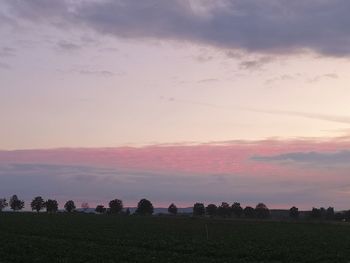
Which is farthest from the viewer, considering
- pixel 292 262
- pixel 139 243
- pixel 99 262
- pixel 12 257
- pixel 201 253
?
pixel 139 243

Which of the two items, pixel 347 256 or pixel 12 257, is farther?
pixel 347 256

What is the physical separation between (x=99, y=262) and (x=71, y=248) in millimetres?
8558

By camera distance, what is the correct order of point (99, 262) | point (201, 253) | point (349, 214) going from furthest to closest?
point (349, 214) → point (201, 253) → point (99, 262)

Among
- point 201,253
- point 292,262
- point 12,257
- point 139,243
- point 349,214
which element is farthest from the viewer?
point 349,214

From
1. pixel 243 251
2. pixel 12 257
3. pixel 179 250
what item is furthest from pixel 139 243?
pixel 12 257

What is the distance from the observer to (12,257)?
95.7ft

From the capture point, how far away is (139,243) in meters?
42.8

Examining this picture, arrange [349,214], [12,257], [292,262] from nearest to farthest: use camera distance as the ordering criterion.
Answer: [12,257]
[292,262]
[349,214]

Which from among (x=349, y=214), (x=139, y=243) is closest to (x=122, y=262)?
(x=139, y=243)

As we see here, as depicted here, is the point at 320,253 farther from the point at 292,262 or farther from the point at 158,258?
the point at 158,258

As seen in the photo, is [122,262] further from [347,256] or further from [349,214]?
[349,214]

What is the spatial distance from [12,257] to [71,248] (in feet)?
21.5

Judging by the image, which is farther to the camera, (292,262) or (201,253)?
(201,253)

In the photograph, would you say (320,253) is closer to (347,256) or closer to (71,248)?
(347,256)
